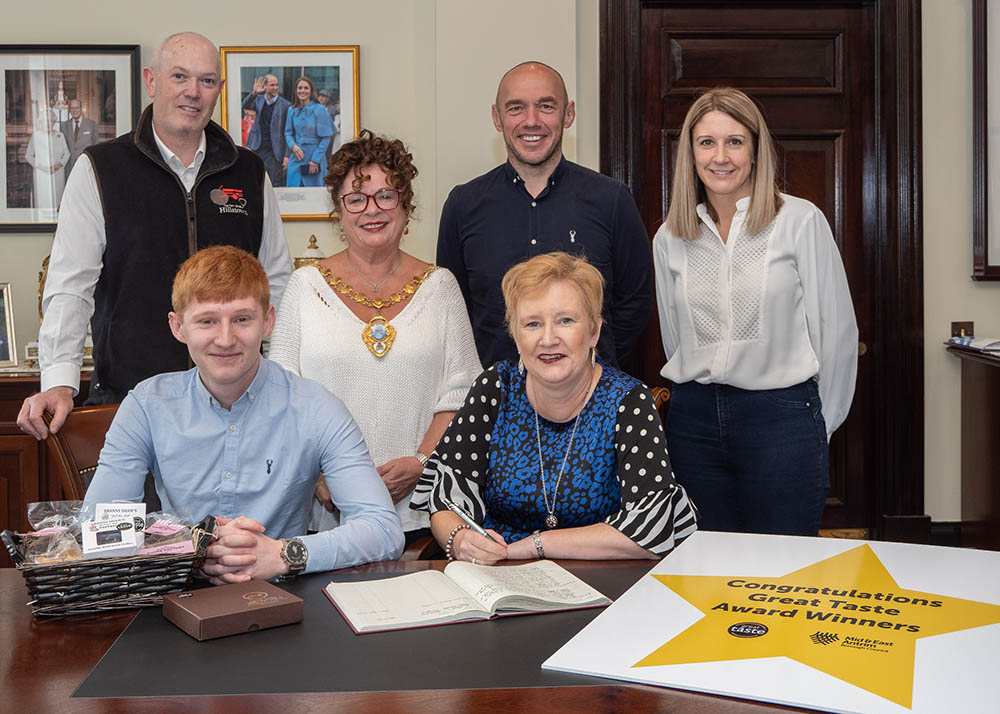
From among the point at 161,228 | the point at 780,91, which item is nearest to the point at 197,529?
the point at 161,228

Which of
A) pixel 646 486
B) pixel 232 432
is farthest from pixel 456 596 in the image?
pixel 232 432

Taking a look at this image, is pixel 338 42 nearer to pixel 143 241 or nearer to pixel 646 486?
pixel 143 241

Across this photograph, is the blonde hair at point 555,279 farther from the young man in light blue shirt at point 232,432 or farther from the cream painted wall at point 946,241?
the cream painted wall at point 946,241

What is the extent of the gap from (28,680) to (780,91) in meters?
3.66

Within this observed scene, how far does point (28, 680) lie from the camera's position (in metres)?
1.11

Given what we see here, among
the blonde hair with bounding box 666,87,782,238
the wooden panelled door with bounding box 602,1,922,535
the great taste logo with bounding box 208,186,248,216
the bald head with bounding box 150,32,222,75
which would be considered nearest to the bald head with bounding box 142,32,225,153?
the bald head with bounding box 150,32,222,75

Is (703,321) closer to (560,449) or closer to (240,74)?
(560,449)

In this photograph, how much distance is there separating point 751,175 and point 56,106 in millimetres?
2944

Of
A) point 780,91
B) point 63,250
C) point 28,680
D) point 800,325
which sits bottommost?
point 28,680

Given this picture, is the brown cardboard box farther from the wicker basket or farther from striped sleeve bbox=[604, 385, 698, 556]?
striped sleeve bbox=[604, 385, 698, 556]

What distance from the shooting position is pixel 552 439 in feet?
6.22

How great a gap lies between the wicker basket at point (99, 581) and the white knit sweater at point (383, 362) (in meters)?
0.89

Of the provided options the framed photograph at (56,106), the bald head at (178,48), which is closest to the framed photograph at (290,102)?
the framed photograph at (56,106)

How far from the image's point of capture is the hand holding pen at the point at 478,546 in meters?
1.64
